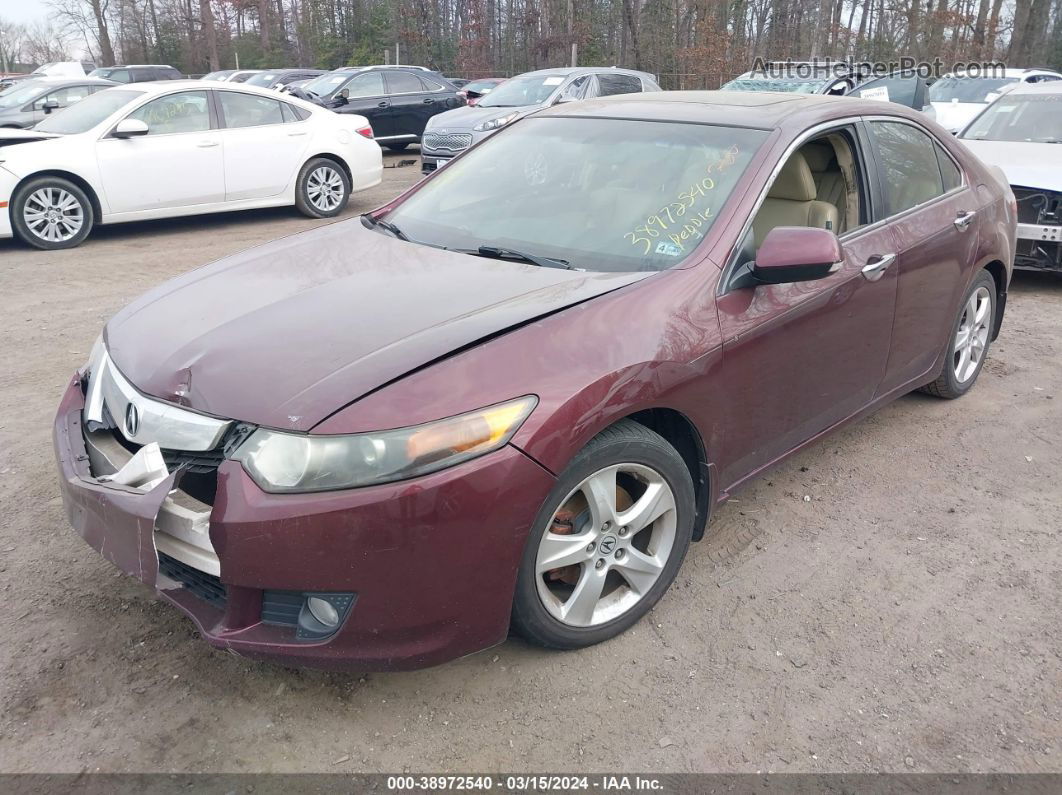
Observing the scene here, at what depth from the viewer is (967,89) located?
15289 mm

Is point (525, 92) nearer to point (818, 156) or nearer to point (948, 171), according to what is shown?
point (948, 171)

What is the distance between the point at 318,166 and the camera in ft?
33.4

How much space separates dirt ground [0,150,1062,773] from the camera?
240cm

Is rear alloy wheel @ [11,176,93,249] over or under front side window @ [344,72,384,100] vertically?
under

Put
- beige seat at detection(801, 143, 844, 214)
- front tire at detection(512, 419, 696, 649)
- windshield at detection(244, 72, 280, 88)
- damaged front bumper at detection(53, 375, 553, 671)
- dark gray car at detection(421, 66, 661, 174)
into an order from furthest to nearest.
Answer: windshield at detection(244, 72, 280, 88) → dark gray car at detection(421, 66, 661, 174) → beige seat at detection(801, 143, 844, 214) → front tire at detection(512, 419, 696, 649) → damaged front bumper at detection(53, 375, 553, 671)

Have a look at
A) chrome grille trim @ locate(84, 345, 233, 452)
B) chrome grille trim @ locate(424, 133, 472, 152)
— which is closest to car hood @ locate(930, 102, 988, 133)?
chrome grille trim @ locate(424, 133, 472, 152)

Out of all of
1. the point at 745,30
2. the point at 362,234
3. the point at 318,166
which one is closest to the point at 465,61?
the point at 745,30

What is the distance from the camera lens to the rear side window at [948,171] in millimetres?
4262

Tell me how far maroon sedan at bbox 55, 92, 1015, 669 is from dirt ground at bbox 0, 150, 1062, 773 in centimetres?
25

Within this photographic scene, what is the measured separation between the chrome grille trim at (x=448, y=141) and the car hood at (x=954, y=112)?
7646 mm

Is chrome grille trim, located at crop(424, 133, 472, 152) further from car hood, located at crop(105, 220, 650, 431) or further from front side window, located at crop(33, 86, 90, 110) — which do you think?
car hood, located at crop(105, 220, 650, 431)

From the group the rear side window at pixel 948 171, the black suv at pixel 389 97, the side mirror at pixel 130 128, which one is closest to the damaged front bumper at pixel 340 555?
the rear side window at pixel 948 171

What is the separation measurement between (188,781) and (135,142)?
7.97m

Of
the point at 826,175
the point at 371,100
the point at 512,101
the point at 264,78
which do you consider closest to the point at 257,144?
the point at 512,101
